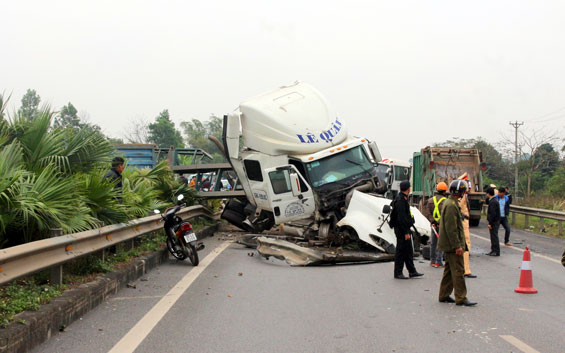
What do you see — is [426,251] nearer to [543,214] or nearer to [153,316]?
[153,316]

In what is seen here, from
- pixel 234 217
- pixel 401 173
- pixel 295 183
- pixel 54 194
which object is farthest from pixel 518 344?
pixel 401 173

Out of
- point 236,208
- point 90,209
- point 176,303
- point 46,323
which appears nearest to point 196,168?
point 236,208

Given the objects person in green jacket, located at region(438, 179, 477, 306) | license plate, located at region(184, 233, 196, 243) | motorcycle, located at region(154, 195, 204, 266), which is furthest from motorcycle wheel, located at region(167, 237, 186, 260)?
person in green jacket, located at region(438, 179, 477, 306)

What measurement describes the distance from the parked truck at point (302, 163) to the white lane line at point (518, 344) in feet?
20.5

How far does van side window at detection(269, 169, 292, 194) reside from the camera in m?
13.9

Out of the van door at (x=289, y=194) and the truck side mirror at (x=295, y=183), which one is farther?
the van door at (x=289, y=194)

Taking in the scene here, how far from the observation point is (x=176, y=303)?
24.9 feet

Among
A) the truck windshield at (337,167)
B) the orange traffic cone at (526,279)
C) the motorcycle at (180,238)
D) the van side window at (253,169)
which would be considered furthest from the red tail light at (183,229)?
the orange traffic cone at (526,279)

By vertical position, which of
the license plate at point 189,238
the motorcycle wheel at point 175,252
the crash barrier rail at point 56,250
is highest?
the crash barrier rail at point 56,250

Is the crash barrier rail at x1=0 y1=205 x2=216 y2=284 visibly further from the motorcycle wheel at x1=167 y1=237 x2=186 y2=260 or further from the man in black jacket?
the man in black jacket

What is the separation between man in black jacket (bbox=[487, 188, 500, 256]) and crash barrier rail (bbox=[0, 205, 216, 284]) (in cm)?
749

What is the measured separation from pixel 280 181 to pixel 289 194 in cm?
37

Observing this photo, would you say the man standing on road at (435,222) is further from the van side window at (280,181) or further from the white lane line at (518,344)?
the white lane line at (518,344)

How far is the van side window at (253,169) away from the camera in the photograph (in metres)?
14.9
